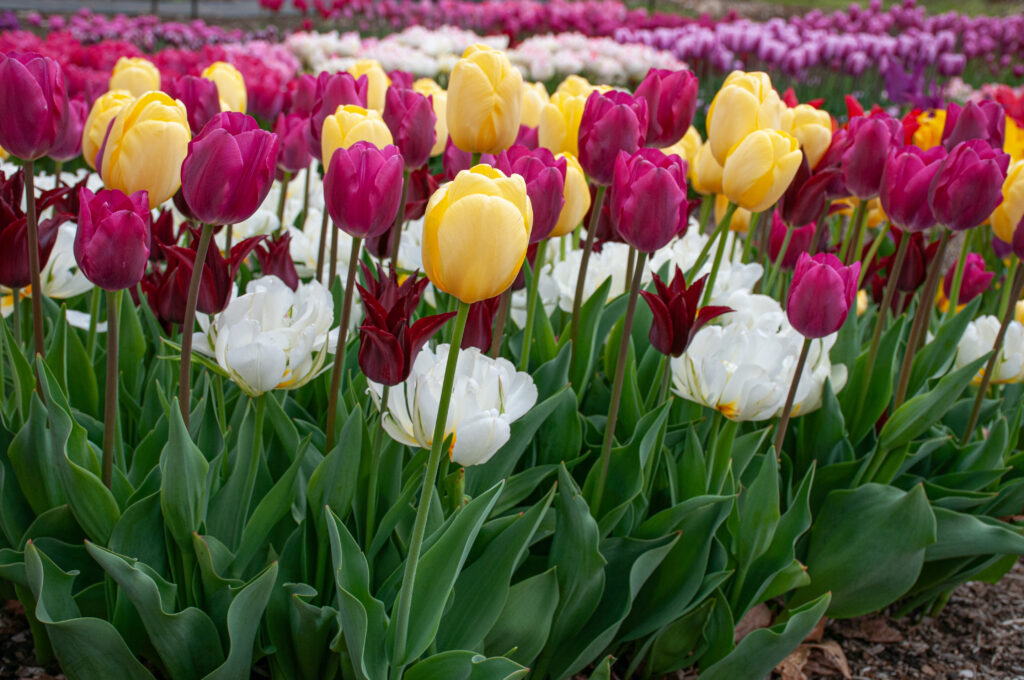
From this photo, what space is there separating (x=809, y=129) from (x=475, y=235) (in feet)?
4.29

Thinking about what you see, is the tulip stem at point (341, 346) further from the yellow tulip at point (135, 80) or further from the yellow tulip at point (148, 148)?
the yellow tulip at point (135, 80)

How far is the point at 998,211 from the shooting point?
1.98 m

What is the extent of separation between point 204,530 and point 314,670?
0.28m

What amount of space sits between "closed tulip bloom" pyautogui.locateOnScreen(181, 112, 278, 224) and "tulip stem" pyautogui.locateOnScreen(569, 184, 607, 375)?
0.72m

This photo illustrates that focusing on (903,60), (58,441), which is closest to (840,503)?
(58,441)

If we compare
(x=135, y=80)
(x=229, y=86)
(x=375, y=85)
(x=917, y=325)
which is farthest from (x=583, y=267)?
(x=135, y=80)

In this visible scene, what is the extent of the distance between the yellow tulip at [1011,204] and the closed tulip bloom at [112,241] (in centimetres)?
155

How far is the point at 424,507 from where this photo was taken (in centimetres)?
115

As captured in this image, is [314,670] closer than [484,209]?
No

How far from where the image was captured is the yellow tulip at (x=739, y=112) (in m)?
1.75

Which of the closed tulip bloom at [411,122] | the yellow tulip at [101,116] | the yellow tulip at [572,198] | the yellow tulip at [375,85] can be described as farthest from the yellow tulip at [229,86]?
the yellow tulip at [572,198]

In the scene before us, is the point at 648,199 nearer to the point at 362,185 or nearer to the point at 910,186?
the point at 362,185

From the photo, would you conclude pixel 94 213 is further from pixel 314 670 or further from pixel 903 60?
pixel 903 60

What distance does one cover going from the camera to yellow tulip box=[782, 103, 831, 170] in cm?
208
